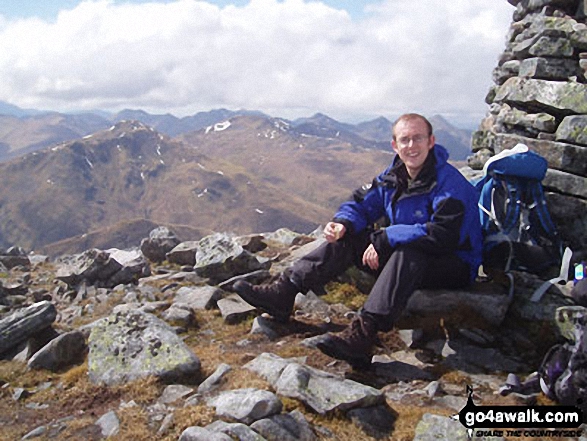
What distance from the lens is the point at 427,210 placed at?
30.5 ft

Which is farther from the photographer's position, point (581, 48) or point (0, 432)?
point (581, 48)

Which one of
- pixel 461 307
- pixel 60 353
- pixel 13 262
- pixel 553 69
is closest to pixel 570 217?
pixel 461 307

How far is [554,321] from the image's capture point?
30.8 feet

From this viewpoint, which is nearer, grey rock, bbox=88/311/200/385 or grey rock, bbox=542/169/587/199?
grey rock, bbox=88/311/200/385

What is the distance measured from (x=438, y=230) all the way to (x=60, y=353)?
29.1ft

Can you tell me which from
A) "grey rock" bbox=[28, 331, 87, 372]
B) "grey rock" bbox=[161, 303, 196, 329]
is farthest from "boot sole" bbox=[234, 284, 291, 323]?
"grey rock" bbox=[28, 331, 87, 372]

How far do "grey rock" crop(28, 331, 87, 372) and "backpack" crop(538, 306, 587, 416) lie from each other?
31.9 ft

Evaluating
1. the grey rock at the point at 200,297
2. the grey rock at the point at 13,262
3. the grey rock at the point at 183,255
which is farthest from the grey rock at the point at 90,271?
the grey rock at the point at 13,262

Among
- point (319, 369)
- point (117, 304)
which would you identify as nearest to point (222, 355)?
point (319, 369)

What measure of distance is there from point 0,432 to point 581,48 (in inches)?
716

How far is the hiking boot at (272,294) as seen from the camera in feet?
32.7

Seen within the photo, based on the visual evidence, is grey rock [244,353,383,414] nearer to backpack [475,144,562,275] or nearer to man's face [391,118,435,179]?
man's face [391,118,435,179]

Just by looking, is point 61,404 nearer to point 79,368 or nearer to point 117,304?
point 79,368

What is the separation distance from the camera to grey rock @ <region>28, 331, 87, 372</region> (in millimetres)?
10109
